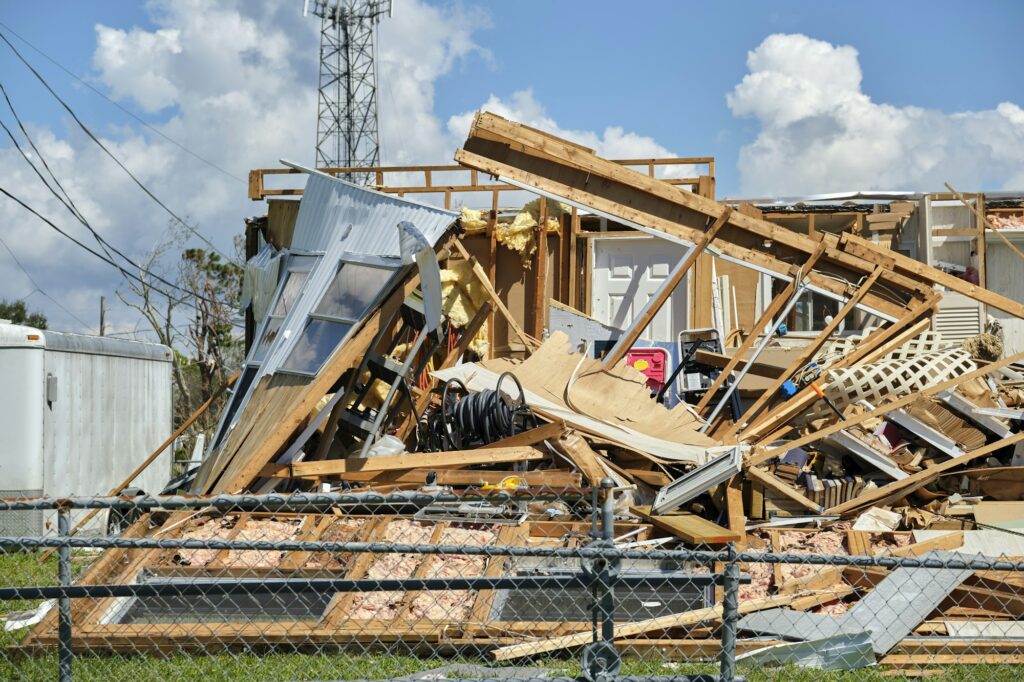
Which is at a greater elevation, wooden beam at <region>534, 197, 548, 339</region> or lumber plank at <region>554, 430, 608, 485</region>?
wooden beam at <region>534, 197, 548, 339</region>

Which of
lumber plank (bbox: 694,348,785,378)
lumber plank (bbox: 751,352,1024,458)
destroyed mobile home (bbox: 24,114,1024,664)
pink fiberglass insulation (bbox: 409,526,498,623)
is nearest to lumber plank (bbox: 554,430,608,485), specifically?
destroyed mobile home (bbox: 24,114,1024,664)

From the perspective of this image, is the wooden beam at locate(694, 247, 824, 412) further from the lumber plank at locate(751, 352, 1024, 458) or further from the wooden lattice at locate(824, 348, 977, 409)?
the lumber plank at locate(751, 352, 1024, 458)

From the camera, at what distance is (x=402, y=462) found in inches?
371

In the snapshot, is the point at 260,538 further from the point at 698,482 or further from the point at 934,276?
the point at 934,276

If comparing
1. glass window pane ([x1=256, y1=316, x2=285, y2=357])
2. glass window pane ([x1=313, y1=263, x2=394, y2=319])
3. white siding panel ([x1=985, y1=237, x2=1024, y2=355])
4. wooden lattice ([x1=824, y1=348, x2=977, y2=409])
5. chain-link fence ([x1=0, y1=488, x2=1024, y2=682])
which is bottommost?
chain-link fence ([x1=0, y1=488, x2=1024, y2=682])

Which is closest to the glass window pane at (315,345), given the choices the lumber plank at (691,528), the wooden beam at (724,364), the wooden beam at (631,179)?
the wooden beam at (631,179)

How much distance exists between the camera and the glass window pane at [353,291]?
32.8 ft

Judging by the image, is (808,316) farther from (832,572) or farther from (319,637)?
(319,637)

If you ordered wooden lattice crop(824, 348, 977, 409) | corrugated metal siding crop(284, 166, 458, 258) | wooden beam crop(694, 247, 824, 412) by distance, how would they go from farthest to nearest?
wooden beam crop(694, 247, 824, 412) → wooden lattice crop(824, 348, 977, 409) → corrugated metal siding crop(284, 166, 458, 258)

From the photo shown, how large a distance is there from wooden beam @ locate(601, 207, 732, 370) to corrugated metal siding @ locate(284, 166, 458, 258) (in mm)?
2330

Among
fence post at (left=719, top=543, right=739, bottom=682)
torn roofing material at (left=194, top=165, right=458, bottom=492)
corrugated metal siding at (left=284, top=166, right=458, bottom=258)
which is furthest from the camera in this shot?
corrugated metal siding at (left=284, top=166, right=458, bottom=258)

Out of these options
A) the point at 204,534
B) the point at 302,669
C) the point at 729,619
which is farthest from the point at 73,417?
the point at 729,619

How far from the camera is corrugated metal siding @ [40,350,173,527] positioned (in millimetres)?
10781

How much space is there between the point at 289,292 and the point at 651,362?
6.04 metres
